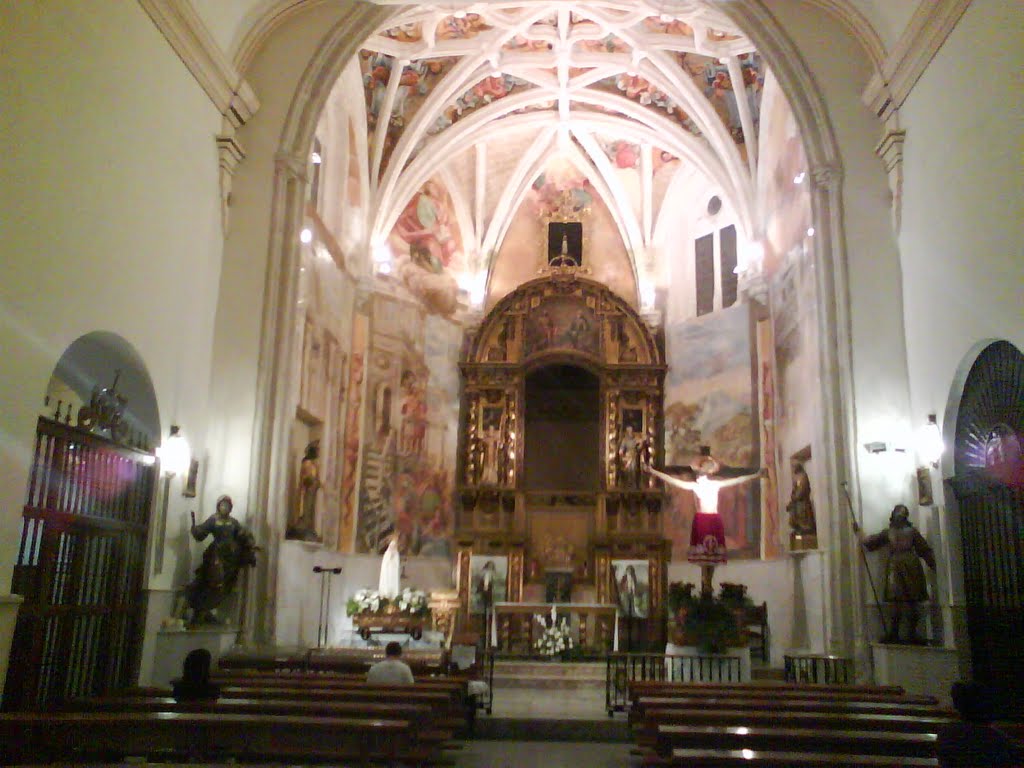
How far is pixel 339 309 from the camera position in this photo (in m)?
16.8

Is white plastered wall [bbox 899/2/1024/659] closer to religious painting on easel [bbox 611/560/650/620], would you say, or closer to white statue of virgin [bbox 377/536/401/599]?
religious painting on easel [bbox 611/560/650/620]

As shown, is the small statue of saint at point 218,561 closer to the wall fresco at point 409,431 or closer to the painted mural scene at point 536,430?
the painted mural scene at point 536,430

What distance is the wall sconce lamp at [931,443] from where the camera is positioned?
1006 cm

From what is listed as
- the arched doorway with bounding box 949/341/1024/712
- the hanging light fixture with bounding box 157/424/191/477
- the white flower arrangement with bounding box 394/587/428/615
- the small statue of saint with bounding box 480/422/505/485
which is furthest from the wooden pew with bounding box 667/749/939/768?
the small statue of saint with bounding box 480/422/505/485

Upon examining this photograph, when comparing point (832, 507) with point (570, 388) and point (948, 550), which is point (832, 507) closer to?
point (948, 550)

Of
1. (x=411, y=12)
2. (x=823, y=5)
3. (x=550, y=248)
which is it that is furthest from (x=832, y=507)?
(x=550, y=248)

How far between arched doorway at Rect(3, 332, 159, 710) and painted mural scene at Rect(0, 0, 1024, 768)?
5 centimetres

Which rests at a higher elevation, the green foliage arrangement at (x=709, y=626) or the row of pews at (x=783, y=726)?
the green foliage arrangement at (x=709, y=626)

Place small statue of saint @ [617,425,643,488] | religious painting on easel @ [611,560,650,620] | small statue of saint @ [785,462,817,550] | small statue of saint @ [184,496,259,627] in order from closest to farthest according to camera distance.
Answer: small statue of saint @ [184,496,259,627] → small statue of saint @ [785,462,817,550] → religious painting on easel @ [611,560,650,620] → small statue of saint @ [617,425,643,488]

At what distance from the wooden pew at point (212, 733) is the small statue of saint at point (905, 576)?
278 inches

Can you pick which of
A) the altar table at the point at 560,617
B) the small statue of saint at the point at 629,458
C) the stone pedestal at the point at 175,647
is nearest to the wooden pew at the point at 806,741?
the stone pedestal at the point at 175,647

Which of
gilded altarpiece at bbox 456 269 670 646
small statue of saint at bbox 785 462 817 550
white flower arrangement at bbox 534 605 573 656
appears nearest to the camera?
small statue of saint at bbox 785 462 817 550

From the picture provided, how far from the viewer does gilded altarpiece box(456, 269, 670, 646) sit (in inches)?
741

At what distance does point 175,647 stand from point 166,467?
2026 millimetres
